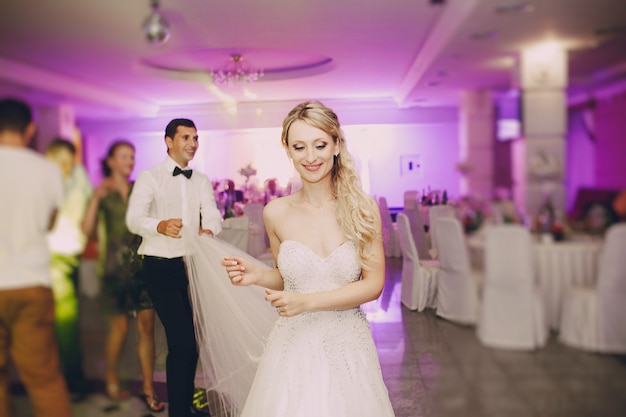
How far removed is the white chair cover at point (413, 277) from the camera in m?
2.22

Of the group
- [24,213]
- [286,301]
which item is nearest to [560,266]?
[286,301]

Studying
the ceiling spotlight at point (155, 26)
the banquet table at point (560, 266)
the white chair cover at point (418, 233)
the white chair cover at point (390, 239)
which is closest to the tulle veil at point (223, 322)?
the white chair cover at point (390, 239)

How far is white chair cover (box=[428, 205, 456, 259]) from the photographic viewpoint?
2.07 m

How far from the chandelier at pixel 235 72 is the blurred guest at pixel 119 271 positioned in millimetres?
435

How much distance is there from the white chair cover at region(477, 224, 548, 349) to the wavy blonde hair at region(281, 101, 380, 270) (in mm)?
455

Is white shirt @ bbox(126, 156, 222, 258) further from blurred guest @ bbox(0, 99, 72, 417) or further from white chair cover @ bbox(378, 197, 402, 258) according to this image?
white chair cover @ bbox(378, 197, 402, 258)

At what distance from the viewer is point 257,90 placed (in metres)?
2.22

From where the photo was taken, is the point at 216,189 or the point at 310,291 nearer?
the point at 310,291

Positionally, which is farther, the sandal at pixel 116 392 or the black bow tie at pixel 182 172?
the sandal at pixel 116 392

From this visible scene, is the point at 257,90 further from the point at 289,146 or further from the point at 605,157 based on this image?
the point at 605,157

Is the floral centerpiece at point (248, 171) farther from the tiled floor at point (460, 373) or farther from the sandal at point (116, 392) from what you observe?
the sandal at point (116, 392)

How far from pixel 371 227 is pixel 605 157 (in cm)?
81

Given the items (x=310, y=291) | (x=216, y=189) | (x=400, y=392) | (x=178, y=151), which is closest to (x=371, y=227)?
(x=310, y=291)

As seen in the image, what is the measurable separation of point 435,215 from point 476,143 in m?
0.30
